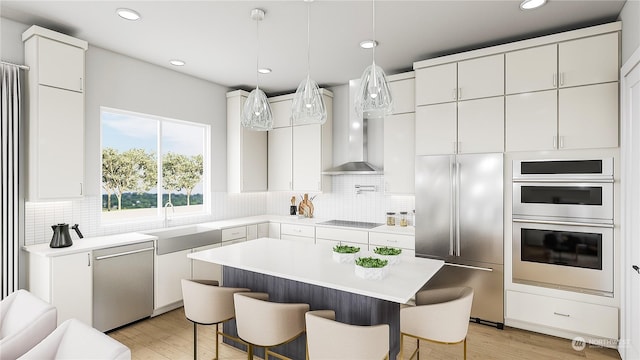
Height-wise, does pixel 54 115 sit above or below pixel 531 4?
below

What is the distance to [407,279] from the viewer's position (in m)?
2.07

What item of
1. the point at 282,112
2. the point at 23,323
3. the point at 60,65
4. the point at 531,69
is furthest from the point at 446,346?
the point at 60,65

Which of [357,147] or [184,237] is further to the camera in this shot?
[357,147]

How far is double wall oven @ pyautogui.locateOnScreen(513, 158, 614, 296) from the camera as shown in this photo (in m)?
2.80

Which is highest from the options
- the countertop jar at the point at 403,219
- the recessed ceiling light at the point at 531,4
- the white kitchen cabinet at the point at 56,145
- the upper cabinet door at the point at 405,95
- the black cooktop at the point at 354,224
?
the recessed ceiling light at the point at 531,4

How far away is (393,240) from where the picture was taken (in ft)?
12.8

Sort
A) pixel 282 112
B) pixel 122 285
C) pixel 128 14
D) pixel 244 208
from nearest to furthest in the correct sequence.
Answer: pixel 128 14, pixel 122 285, pixel 282 112, pixel 244 208

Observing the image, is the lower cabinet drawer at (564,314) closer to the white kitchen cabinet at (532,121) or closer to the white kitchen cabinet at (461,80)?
the white kitchen cabinet at (532,121)

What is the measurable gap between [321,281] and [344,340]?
14.7 inches

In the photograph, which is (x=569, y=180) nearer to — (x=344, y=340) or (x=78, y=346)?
(x=344, y=340)

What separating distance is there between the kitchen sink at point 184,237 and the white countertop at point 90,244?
0.52 ft

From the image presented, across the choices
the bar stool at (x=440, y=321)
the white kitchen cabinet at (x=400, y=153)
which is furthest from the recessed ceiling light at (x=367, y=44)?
the bar stool at (x=440, y=321)

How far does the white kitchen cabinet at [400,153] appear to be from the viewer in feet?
12.9

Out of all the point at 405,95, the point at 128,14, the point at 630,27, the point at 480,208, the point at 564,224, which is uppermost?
the point at 128,14
